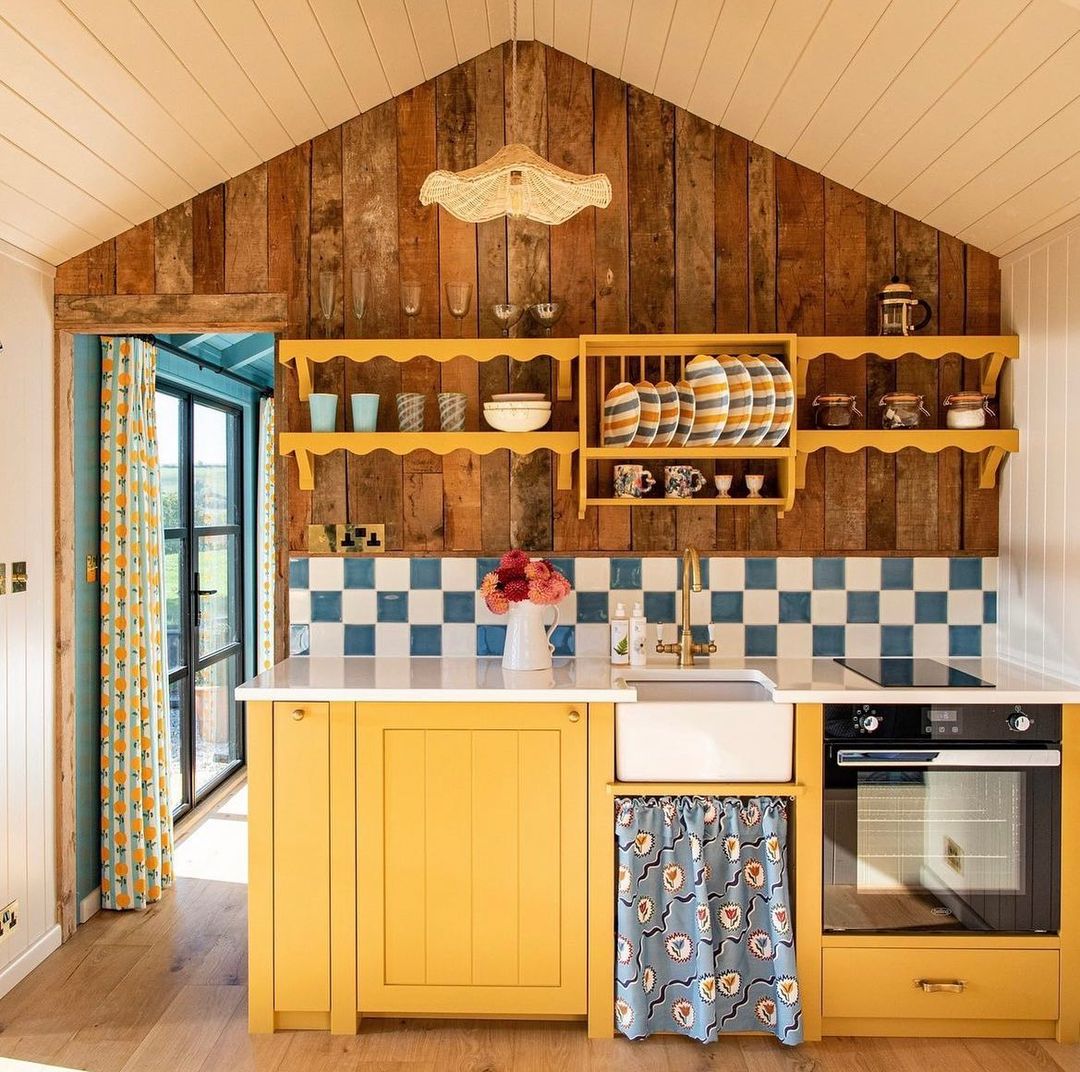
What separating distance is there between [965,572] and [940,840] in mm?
943

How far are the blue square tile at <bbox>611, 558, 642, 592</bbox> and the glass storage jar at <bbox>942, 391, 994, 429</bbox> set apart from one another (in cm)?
104

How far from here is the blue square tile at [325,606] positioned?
3189 mm

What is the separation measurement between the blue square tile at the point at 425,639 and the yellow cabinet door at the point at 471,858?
60 centimetres

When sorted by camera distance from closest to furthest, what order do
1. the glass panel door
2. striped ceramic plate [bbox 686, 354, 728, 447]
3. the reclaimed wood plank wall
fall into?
striped ceramic plate [bbox 686, 354, 728, 447] < the reclaimed wood plank wall < the glass panel door

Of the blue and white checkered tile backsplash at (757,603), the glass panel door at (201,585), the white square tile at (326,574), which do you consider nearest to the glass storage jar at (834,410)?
the blue and white checkered tile backsplash at (757,603)

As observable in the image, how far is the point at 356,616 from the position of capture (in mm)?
3191

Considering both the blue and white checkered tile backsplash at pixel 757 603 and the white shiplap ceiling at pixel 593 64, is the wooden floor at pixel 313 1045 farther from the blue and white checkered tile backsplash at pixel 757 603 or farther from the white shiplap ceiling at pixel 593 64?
the white shiplap ceiling at pixel 593 64

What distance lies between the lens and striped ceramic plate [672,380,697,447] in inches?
114

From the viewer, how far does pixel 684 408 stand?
2904 mm

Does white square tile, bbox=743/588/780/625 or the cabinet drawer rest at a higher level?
white square tile, bbox=743/588/780/625

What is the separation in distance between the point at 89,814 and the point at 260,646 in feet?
6.35

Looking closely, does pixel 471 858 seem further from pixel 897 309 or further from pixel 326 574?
pixel 897 309

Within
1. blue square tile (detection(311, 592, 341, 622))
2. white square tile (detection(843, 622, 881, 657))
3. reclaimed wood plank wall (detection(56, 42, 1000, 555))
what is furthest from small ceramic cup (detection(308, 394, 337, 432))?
white square tile (detection(843, 622, 881, 657))

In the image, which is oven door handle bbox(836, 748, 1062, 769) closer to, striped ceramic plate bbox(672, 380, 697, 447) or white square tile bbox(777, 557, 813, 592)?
white square tile bbox(777, 557, 813, 592)
